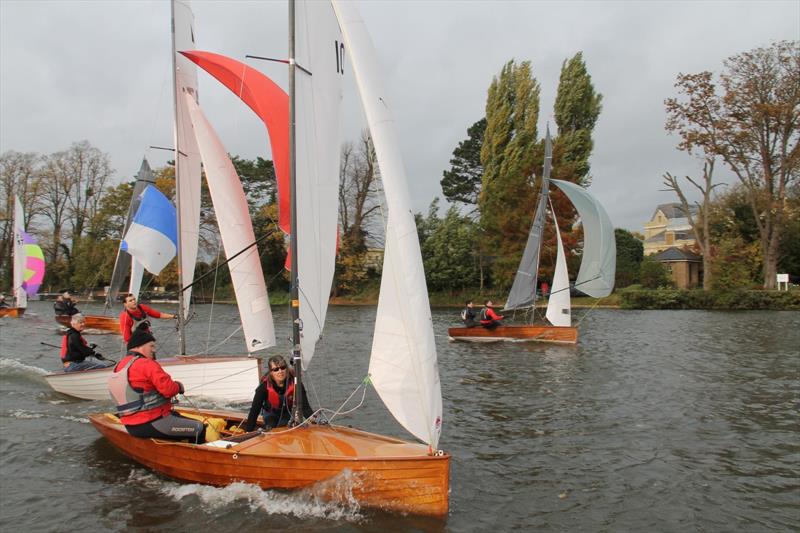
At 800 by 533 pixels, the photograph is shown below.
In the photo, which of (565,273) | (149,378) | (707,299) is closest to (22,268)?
(565,273)

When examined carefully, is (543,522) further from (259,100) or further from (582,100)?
(582,100)

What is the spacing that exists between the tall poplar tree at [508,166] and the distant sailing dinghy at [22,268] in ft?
86.6

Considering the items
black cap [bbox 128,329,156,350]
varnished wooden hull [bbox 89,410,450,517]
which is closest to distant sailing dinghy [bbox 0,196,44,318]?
black cap [bbox 128,329,156,350]

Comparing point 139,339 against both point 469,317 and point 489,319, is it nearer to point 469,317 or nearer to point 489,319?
point 489,319

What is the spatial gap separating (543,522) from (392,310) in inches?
103

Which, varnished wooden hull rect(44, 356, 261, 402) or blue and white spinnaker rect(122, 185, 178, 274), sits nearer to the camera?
varnished wooden hull rect(44, 356, 261, 402)

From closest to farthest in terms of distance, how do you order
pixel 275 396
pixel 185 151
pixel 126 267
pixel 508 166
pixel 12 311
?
pixel 275 396
pixel 185 151
pixel 126 267
pixel 12 311
pixel 508 166

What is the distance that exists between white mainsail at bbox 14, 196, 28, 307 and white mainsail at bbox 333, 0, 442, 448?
30.2 m

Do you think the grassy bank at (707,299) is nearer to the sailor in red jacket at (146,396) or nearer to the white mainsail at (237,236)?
the white mainsail at (237,236)

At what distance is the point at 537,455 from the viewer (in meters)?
7.69

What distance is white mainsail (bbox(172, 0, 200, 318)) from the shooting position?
10750 millimetres

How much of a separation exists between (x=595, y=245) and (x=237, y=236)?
12561 millimetres

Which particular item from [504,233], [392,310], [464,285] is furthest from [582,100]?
[392,310]

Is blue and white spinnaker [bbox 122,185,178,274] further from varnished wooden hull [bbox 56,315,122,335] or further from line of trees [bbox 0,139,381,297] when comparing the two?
line of trees [bbox 0,139,381,297]
